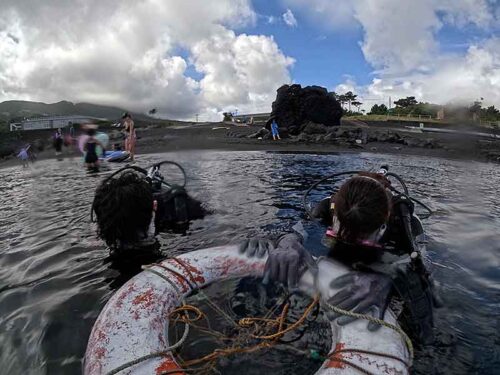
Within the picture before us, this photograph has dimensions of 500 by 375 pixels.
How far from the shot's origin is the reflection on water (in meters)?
3.11

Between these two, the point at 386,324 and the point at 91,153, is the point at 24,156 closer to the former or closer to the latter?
the point at 91,153

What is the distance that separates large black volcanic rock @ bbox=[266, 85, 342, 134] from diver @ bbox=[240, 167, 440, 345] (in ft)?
90.6

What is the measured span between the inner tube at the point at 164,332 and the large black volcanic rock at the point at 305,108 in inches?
1092

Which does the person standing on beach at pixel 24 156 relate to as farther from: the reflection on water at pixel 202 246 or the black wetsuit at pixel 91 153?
the reflection on water at pixel 202 246

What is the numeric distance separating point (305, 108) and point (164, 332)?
2973 centimetres

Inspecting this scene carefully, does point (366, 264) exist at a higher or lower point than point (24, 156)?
higher

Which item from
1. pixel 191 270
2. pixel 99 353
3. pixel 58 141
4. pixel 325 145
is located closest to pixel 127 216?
pixel 191 270

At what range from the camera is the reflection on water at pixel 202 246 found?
3.11m

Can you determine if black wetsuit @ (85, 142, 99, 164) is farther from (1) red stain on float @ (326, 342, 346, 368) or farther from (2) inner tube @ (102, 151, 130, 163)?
(1) red stain on float @ (326, 342, 346, 368)

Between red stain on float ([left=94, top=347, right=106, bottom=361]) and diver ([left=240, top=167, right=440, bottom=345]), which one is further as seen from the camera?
diver ([left=240, top=167, right=440, bottom=345])

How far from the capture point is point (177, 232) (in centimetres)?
577

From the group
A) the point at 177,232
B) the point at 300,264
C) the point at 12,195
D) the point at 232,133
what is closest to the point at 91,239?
the point at 177,232

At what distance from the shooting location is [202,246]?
5.25m

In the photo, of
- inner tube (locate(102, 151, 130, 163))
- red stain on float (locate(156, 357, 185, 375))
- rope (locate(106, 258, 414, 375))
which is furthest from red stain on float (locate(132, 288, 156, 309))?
inner tube (locate(102, 151, 130, 163))
